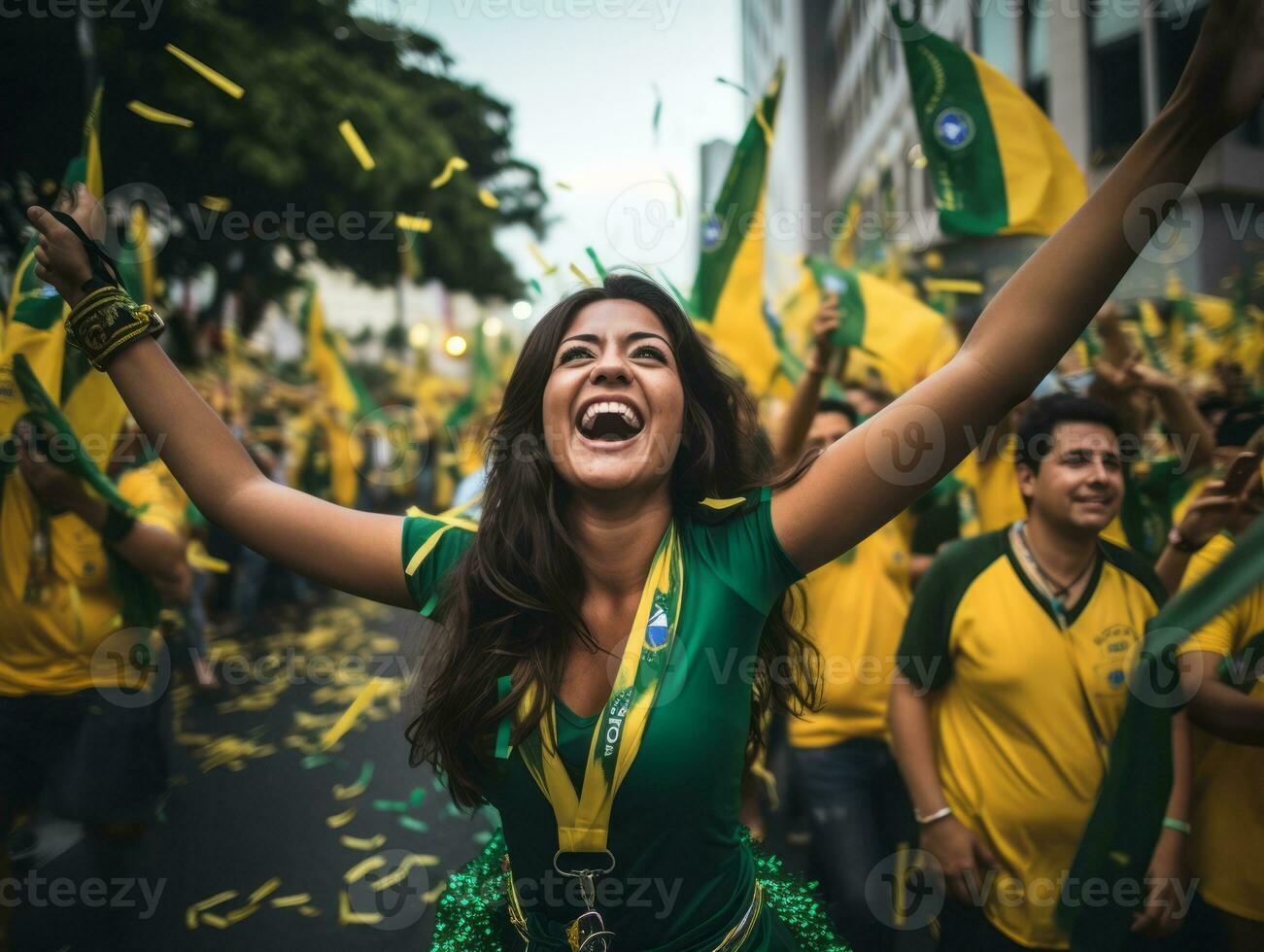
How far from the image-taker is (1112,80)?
13.1 m

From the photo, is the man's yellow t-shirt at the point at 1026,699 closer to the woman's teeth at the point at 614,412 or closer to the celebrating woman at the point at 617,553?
the celebrating woman at the point at 617,553

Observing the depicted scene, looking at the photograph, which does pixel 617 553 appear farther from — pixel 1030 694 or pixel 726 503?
pixel 1030 694

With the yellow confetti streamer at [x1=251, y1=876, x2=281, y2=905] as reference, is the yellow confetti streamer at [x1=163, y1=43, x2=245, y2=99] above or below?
above

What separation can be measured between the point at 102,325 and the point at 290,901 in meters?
2.94

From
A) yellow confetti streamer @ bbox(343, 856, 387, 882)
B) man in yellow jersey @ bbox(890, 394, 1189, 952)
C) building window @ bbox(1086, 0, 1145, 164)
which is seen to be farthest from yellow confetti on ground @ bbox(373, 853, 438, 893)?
building window @ bbox(1086, 0, 1145, 164)

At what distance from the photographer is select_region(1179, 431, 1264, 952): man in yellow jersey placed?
2.45 meters

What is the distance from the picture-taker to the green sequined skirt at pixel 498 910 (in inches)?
→ 71.6

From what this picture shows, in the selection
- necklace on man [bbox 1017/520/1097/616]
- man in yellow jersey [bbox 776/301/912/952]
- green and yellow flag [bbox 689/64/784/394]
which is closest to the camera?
necklace on man [bbox 1017/520/1097/616]

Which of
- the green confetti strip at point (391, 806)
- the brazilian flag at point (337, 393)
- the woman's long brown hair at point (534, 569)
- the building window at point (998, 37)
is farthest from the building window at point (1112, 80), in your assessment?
the woman's long brown hair at point (534, 569)

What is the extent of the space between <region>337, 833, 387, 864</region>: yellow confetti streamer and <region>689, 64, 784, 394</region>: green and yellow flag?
2.81 metres

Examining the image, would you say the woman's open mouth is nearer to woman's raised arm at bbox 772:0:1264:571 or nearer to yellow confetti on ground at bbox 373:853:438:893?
woman's raised arm at bbox 772:0:1264:571

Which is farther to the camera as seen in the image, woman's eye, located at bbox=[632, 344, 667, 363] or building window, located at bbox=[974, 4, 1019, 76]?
building window, located at bbox=[974, 4, 1019, 76]

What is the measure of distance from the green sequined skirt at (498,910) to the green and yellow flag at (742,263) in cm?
282

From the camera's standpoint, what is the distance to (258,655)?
8359 mm
